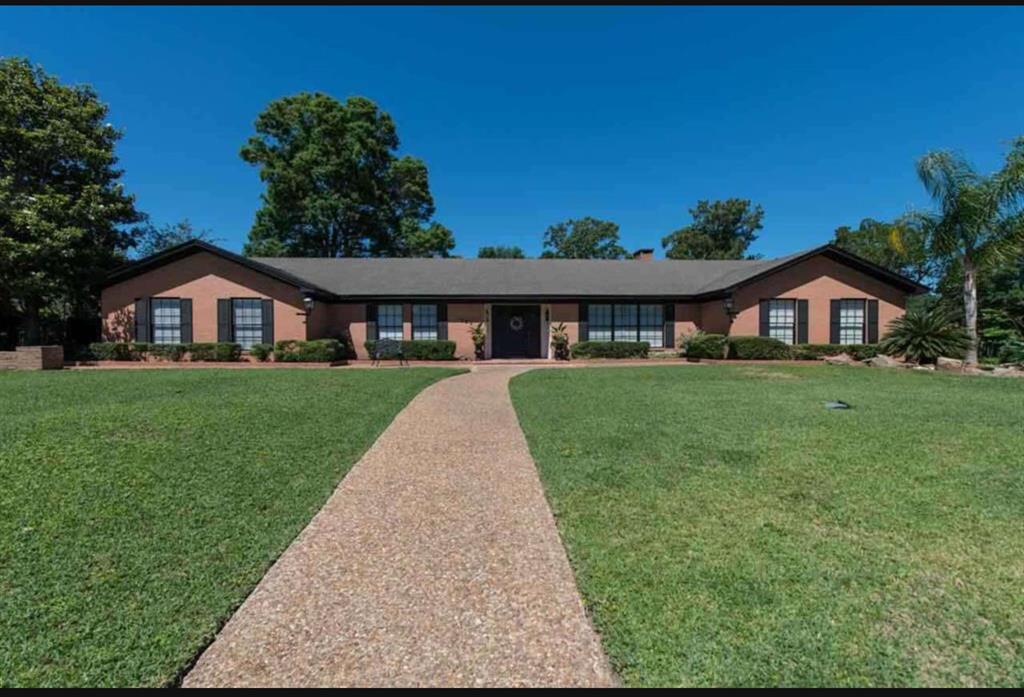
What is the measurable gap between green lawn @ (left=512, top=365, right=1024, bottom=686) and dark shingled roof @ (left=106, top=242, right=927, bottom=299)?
1218 centimetres

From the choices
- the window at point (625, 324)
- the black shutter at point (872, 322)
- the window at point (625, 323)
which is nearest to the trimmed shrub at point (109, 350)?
the window at point (625, 324)

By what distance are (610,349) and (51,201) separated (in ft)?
64.9

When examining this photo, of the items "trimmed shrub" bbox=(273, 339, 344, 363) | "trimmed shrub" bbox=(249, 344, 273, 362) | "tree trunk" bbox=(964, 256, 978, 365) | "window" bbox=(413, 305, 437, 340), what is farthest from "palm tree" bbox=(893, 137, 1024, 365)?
"trimmed shrub" bbox=(249, 344, 273, 362)

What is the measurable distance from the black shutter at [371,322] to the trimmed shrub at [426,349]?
627mm

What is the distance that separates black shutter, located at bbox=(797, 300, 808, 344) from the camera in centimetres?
1838

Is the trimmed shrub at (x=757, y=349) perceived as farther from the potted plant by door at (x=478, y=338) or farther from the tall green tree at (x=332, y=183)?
the tall green tree at (x=332, y=183)

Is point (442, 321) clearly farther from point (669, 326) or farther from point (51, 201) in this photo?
point (51, 201)

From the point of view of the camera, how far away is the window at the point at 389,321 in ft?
62.3

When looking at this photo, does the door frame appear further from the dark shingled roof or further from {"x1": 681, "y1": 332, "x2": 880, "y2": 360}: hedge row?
{"x1": 681, "y1": 332, "x2": 880, "y2": 360}: hedge row

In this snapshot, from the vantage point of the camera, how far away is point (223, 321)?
17.3 metres

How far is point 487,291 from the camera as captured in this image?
19.0 m
